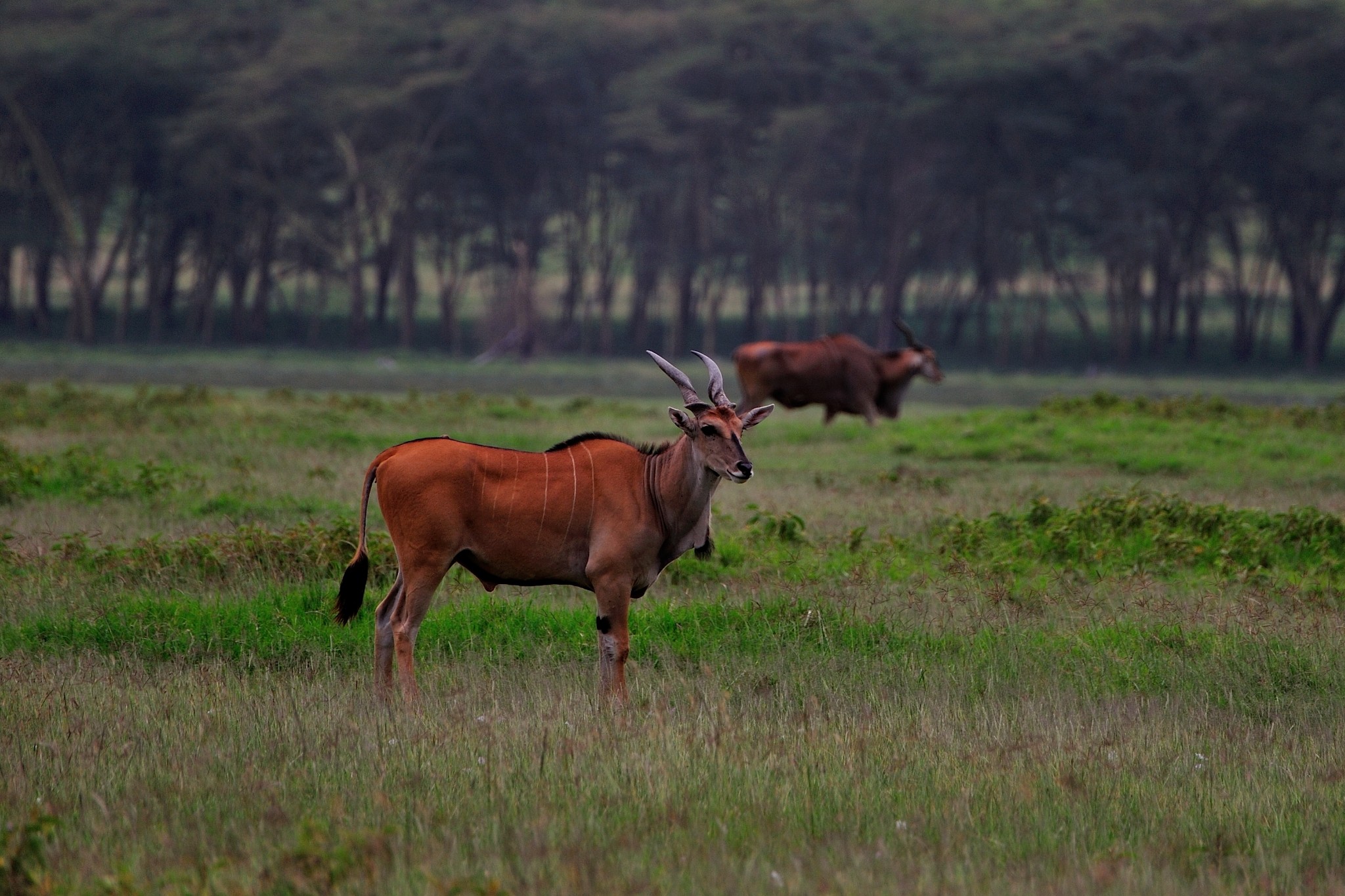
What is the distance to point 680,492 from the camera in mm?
7500

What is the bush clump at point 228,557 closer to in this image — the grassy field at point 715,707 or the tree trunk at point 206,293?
the grassy field at point 715,707

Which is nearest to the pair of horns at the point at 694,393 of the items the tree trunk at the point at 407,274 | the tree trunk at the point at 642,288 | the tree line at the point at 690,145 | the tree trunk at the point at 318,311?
the tree line at the point at 690,145

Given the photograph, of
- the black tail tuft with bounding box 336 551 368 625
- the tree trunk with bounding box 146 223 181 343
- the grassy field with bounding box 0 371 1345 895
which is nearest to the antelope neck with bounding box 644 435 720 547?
the grassy field with bounding box 0 371 1345 895

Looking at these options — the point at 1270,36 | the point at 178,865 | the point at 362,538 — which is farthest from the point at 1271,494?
the point at 1270,36

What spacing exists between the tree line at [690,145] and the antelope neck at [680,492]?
1507 inches

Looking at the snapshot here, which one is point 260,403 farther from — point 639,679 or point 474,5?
point 474,5

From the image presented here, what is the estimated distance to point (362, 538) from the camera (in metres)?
7.52

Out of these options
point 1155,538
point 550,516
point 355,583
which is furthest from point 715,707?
point 1155,538

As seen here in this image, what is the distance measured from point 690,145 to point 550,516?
40.6 m

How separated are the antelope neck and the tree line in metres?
38.3

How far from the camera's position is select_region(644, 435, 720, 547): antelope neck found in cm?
749

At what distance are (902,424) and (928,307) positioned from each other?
37.0 m

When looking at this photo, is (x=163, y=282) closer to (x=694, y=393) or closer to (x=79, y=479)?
(x=79, y=479)

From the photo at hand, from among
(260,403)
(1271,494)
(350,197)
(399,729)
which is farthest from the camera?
(350,197)
